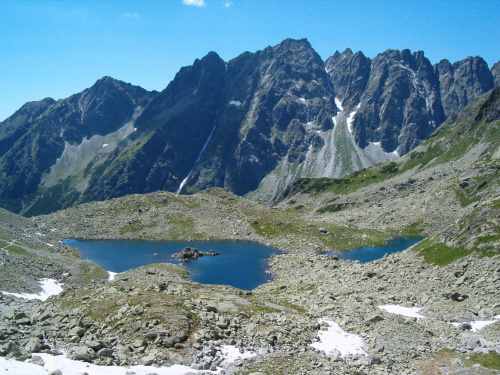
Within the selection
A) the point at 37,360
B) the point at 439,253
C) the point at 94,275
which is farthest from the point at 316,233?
the point at 37,360

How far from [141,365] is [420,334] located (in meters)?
23.7

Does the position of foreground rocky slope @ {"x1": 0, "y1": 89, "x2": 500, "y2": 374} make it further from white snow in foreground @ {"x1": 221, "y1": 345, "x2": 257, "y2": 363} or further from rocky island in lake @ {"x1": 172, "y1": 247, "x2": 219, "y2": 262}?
rocky island in lake @ {"x1": 172, "y1": 247, "x2": 219, "y2": 262}

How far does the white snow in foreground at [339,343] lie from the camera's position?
30609 millimetres

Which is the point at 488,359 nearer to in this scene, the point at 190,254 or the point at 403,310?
the point at 403,310

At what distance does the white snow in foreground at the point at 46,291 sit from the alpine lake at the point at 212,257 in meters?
25.6

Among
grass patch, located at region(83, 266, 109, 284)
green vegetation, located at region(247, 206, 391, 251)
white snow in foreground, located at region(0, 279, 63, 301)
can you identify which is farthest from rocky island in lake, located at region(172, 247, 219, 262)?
white snow in foreground, located at region(0, 279, 63, 301)

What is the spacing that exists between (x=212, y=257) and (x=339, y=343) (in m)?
67.0

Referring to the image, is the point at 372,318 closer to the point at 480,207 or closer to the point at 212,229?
the point at 480,207

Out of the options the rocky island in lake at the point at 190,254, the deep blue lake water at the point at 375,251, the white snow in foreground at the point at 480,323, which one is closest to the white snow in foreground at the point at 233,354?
the white snow in foreground at the point at 480,323

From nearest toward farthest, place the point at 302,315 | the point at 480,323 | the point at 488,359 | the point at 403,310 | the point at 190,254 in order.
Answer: the point at 488,359
the point at 480,323
the point at 302,315
the point at 403,310
the point at 190,254

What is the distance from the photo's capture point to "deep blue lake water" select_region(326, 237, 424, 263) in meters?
94.1

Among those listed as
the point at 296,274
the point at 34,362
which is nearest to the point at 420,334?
the point at 34,362

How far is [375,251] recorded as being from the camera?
100062 mm

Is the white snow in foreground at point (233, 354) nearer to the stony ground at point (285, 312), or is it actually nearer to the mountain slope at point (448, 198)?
the stony ground at point (285, 312)
